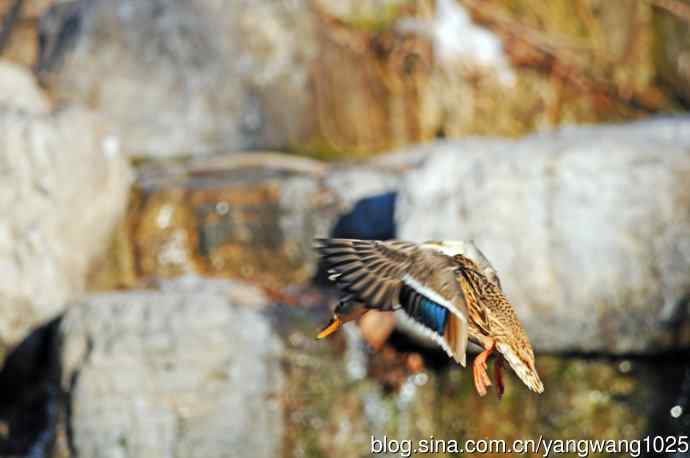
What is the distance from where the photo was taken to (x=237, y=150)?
7.95 meters

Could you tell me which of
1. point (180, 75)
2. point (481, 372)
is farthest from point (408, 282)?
point (180, 75)

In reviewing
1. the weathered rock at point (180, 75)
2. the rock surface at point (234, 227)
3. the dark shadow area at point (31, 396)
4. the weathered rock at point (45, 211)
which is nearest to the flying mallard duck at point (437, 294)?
the dark shadow area at point (31, 396)

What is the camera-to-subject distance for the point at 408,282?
3.08 meters

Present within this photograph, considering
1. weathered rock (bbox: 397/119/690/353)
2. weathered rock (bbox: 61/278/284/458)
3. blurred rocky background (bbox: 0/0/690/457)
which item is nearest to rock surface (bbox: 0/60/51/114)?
blurred rocky background (bbox: 0/0/690/457)

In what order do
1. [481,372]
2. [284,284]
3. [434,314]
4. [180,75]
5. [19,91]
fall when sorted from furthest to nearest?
[180,75] → [19,91] → [284,284] → [481,372] → [434,314]

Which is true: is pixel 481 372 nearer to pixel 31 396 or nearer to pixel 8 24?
pixel 31 396

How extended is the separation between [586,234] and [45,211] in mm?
2906

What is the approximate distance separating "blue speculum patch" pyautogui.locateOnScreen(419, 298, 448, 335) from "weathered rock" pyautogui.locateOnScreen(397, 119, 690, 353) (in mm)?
2639

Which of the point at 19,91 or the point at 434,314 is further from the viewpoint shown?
the point at 19,91

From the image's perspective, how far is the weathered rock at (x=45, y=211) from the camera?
230 inches

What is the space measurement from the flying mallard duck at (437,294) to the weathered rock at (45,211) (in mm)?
3031

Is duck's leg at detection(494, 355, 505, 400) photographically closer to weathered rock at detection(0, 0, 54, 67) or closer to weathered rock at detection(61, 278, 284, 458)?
weathered rock at detection(61, 278, 284, 458)

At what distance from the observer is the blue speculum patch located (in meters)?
3.02

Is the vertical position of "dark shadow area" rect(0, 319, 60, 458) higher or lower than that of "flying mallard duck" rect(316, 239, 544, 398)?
lower
